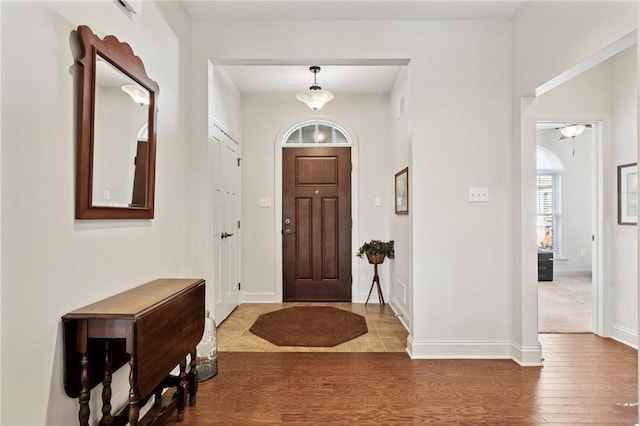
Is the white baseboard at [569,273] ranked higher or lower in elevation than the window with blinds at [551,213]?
lower

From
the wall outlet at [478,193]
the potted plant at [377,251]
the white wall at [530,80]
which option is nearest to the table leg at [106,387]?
the wall outlet at [478,193]

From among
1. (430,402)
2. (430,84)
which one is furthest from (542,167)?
(430,402)

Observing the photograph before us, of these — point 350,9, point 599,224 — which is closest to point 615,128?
point 599,224

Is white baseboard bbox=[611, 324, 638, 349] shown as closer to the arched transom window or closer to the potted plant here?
the potted plant

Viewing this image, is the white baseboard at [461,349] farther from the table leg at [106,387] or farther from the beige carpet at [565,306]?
the table leg at [106,387]

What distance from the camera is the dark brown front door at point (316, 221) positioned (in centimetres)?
440

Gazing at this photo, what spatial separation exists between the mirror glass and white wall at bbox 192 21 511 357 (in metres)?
0.99

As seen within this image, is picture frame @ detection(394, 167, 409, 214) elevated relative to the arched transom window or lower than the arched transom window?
lower

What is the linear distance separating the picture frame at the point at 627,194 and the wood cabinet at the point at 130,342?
3.44m

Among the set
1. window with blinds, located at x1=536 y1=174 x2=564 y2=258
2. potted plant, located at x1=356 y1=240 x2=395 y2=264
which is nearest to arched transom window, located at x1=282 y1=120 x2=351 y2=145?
potted plant, located at x1=356 y1=240 x2=395 y2=264

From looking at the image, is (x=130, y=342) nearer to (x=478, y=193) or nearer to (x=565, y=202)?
(x=478, y=193)

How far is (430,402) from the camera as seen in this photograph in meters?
2.04

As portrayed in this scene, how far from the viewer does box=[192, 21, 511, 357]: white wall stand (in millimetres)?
2658

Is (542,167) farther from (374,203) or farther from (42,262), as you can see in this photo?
(42,262)
